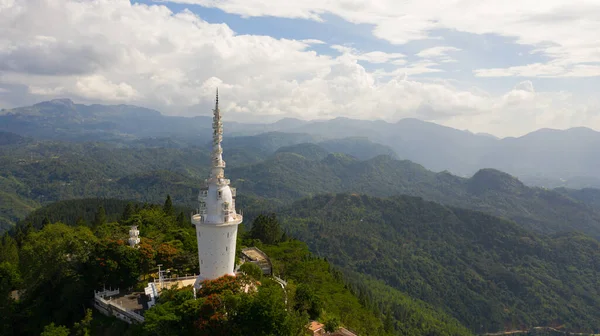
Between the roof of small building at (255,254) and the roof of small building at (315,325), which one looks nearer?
the roof of small building at (315,325)

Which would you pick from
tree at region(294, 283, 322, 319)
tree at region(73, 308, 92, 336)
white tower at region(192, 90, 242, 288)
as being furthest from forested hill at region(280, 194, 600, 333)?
tree at region(73, 308, 92, 336)

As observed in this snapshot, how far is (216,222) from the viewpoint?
26.6 m

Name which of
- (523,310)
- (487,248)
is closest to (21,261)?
(523,310)

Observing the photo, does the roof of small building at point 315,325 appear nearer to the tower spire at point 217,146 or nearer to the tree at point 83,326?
the tower spire at point 217,146

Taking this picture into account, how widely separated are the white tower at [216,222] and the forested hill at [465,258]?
108 meters

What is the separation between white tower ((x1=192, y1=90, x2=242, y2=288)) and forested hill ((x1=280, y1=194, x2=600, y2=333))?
108 m

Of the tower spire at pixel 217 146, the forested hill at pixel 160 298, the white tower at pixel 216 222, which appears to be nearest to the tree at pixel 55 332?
the forested hill at pixel 160 298

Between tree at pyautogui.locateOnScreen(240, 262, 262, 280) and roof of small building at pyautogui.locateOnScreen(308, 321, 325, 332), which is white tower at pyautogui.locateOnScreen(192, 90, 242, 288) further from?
roof of small building at pyautogui.locateOnScreen(308, 321, 325, 332)

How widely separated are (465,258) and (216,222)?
14643cm

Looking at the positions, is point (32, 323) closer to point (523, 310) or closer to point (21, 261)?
point (21, 261)

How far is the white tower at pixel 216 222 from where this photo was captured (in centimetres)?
2670

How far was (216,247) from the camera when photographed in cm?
2720

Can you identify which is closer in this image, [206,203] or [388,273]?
[206,203]

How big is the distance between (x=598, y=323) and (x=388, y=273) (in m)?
64.4
